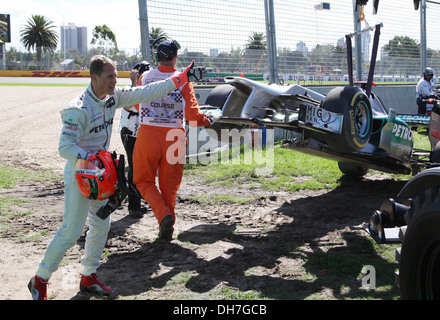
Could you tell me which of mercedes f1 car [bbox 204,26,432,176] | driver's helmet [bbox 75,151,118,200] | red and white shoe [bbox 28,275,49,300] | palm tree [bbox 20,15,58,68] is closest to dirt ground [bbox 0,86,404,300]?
red and white shoe [bbox 28,275,49,300]

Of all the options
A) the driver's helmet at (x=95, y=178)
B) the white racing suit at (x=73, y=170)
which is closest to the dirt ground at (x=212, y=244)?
→ the white racing suit at (x=73, y=170)

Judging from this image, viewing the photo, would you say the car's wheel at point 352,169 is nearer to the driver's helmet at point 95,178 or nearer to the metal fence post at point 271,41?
the metal fence post at point 271,41

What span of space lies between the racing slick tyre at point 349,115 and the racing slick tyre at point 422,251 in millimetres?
2662

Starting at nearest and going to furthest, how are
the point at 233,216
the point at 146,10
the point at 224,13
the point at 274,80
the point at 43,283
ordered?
the point at 43,283, the point at 233,216, the point at 146,10, the point at 224,13, the point at 274,80

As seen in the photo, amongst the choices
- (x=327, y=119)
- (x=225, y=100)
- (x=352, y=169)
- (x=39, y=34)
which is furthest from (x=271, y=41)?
(x=39, y=34)

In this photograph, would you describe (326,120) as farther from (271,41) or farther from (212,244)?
(271,41)

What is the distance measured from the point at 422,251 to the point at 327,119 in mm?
2905

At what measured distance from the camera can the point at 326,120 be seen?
18.0 feet

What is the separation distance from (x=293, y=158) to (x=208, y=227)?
162 inches

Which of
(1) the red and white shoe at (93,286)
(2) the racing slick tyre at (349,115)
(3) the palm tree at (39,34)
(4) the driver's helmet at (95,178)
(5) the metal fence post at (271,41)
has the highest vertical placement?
(3) the palm tree at (39,34)

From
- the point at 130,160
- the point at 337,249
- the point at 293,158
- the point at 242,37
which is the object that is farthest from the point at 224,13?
the point at 337,249

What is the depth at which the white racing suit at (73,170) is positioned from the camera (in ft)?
12.3

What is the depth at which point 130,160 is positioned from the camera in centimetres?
641
